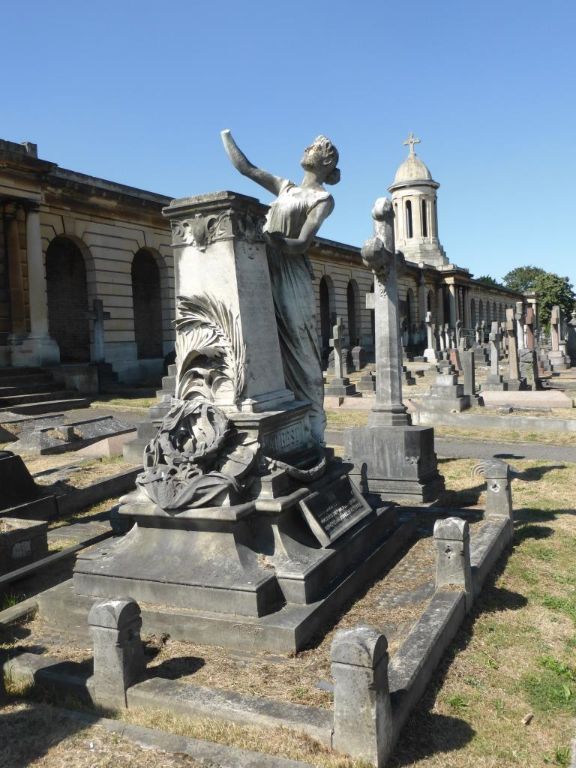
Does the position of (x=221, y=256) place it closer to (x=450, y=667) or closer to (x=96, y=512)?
(x=450, y=667)

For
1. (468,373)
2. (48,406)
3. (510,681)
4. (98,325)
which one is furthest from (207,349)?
(98,325)

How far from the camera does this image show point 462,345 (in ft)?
117

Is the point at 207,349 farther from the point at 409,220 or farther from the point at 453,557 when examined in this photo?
the point at 409,220

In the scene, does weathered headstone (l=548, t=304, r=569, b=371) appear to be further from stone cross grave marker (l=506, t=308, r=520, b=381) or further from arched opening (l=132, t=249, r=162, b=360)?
arched opening (l=132, t=249, r=162, b=360)

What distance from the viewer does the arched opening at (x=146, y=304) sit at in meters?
28.5

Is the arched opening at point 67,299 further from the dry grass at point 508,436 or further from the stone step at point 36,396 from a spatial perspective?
the dry grass at point 508,436

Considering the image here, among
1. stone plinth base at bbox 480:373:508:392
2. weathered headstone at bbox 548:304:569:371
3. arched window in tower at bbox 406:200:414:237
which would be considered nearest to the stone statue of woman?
stone plinth base at bbox 480:373:508:392

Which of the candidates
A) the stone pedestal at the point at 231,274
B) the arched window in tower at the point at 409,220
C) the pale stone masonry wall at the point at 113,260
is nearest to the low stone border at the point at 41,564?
the stone pedestal at the point at 231,274

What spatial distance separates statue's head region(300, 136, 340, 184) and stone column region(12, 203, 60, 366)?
1670 cm

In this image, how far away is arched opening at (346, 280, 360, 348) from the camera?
144 ft

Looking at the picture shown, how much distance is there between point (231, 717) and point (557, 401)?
1600cm

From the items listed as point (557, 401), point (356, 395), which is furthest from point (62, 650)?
point (356, 395)

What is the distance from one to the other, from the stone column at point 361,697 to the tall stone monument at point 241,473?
106 cm

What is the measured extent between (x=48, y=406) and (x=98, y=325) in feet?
18.3
